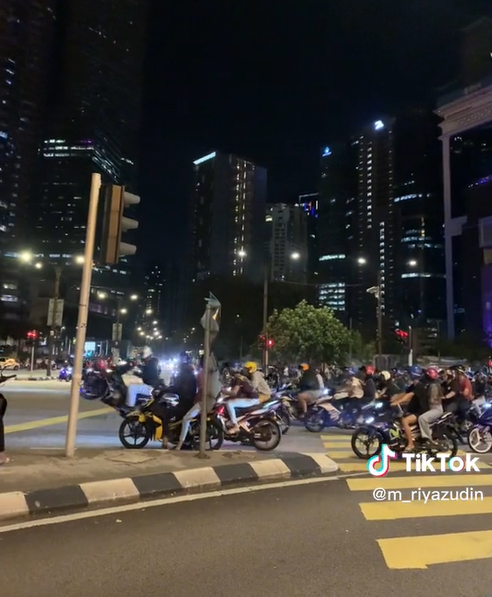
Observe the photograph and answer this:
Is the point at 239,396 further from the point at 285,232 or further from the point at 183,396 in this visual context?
the point at 285,232

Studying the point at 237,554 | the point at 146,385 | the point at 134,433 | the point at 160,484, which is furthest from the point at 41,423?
the point at 237,554

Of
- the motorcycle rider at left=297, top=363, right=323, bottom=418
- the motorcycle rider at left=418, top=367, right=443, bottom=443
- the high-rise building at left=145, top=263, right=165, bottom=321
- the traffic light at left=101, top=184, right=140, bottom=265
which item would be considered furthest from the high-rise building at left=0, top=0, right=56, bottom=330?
the high-rise building at left=145, top=263, right=165, bottom=321

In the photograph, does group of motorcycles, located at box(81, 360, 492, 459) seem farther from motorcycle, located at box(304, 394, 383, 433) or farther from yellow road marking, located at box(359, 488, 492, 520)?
yellow road marking, located at box(359, 488, 492, 520)

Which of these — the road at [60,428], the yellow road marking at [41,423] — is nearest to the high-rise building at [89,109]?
the road at [60,428]

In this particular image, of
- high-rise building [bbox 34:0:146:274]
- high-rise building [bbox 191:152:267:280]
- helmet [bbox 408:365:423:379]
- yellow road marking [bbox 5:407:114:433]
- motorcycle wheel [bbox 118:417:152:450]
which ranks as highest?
A: high-rise building [bbox 191:152:267:280]

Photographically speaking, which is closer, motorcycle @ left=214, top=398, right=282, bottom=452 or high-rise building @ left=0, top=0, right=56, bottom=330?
motorcycle @ left=214, top=398, right=282, bottom=452

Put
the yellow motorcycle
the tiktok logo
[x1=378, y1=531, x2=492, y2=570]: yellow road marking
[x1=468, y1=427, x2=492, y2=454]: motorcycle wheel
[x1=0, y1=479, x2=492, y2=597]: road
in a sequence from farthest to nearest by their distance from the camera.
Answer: [x1=468, y1=427, x2=492, y2=454]: motorcycle wheel, the yellow motorcycle, the tiktok logo, [x1=378, y1=531, x2=492, y2=570]: yellow road marking, [x1=0, y1=479, x2=492, y2=597]: road

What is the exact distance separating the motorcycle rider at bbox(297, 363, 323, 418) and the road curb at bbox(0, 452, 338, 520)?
17.4 ft

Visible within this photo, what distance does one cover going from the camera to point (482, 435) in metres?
12.1

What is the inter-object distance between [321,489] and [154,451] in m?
3.15

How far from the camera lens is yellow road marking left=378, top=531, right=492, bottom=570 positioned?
504 centimetres

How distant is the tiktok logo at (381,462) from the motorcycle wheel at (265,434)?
192cm

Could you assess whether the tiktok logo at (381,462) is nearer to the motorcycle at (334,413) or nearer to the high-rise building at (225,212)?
the motorcycle at (334,413)

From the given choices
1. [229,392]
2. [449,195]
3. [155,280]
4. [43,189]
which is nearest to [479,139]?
[449,195]
